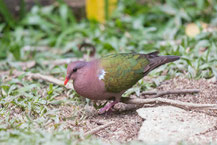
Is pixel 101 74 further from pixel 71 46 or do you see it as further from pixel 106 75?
pixel 71 46

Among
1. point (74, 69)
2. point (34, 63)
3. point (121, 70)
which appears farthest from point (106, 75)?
point (34, 63)

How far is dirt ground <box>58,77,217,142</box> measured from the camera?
3.67 meters

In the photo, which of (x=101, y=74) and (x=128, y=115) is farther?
(x=128, y=115)

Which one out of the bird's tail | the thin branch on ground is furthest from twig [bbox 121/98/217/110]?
the thin branch on ground

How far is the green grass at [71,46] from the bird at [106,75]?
0.36 metres

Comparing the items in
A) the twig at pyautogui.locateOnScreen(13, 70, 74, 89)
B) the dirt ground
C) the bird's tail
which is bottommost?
the dirt ground

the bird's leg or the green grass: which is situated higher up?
the green grass

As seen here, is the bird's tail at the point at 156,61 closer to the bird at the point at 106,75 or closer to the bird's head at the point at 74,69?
the bird at the point at 106,75

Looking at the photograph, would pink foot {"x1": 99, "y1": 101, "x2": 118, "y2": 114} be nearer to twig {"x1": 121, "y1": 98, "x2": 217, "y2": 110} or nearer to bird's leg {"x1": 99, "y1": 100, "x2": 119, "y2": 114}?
bird's leg {"x1": 99, "y1": 100, "x2": 119, "y2": 114}

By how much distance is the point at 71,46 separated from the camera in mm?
6641

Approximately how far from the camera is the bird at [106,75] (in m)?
3.94

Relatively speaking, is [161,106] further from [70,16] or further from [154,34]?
[70,16]

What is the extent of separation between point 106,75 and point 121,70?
19 centimetres

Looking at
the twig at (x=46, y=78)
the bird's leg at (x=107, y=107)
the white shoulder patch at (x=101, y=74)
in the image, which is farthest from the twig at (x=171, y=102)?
the twig at (x=46, y=78)
